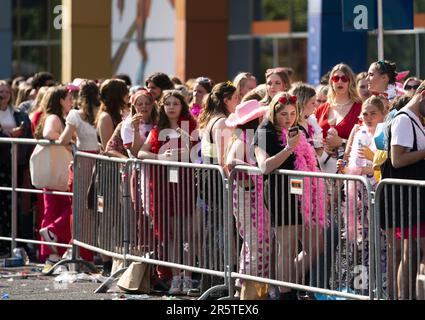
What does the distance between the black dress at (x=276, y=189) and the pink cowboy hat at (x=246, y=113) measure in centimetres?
36

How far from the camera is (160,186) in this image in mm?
12484

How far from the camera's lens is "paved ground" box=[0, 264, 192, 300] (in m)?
12.6

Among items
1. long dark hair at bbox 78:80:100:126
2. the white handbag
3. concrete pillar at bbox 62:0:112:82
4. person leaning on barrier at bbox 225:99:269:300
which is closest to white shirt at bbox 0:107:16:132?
the white handbag

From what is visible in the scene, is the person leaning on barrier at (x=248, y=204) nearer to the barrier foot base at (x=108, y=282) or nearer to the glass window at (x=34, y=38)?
the barrier foot base at (x=108, y=282)

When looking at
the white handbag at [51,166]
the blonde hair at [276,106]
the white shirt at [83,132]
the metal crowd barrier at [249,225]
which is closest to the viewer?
the metal crowd barrier at [249,225]

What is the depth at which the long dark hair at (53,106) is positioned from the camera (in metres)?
15.4

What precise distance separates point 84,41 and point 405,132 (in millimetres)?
18073

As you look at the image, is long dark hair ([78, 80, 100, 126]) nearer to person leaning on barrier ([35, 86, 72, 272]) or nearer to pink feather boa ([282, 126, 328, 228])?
person leaning on barrier ([35, 86, 72, 272])

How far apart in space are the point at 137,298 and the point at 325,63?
33.7ft

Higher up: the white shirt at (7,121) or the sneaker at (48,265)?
the white shirt at (7,121)

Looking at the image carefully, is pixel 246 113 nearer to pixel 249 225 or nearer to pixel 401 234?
pixel 249 225

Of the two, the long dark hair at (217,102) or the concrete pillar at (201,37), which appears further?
the concrete pillar at (201,37)

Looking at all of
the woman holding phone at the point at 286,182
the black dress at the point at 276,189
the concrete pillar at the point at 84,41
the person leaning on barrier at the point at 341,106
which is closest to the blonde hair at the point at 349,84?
the person leaning on barrier at the point at 341,106
